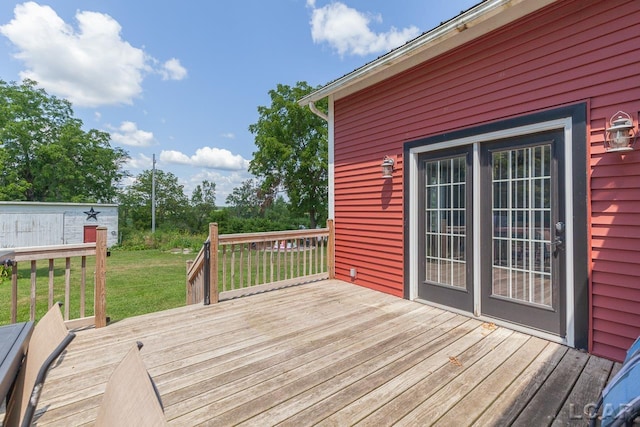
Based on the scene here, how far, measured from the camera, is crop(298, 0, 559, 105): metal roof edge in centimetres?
281

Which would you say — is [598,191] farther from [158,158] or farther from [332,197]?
[158,158]

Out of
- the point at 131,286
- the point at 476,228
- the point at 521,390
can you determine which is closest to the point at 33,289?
the point at 521,390

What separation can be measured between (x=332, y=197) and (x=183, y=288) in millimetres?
4247

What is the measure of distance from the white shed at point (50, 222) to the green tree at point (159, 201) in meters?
5.36

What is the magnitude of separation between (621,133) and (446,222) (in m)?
1.74

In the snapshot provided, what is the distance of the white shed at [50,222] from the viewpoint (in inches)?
459

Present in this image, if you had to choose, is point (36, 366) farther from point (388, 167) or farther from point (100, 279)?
point (388, 167)

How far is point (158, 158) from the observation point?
19.9 m

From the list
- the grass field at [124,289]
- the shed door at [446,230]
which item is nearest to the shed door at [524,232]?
the shed door at [446,230]

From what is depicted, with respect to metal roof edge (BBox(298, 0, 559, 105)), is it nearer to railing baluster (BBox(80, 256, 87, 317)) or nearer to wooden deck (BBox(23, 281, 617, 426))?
wooden deck (BBox(23, 281, 617, 426))

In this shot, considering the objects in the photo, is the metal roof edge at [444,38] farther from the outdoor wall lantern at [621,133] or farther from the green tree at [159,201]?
the green tree at [159,201]

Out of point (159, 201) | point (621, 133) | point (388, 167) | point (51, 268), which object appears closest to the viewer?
point (621, 133)

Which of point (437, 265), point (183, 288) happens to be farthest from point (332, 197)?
point (183, 288)

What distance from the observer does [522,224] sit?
2977 mm
